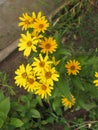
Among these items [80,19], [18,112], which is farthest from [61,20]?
[18,112]

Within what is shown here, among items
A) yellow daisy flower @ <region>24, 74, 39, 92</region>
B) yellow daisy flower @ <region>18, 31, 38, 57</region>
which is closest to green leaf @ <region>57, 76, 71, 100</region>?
yellow daisy flower @ <region>24, 74, 39, 92</region>

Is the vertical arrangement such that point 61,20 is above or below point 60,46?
above

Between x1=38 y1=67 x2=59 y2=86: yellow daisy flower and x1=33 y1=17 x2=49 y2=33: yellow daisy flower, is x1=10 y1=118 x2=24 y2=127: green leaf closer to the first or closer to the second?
x1=38 y1=67 x2=59 y2=86: yellow daisy flower

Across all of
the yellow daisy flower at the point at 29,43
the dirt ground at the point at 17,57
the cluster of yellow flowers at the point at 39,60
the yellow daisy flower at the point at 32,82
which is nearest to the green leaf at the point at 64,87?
the cluster of yellow flowers at the point at 39,60

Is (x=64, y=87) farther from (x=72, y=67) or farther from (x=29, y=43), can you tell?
(x=29, y=43)

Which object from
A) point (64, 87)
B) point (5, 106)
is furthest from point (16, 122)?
point (64, 87)

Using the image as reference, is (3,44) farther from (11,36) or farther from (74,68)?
(74,68)

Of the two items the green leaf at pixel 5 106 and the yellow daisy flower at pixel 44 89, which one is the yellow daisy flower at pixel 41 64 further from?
the green leaf at pixel 5 106
